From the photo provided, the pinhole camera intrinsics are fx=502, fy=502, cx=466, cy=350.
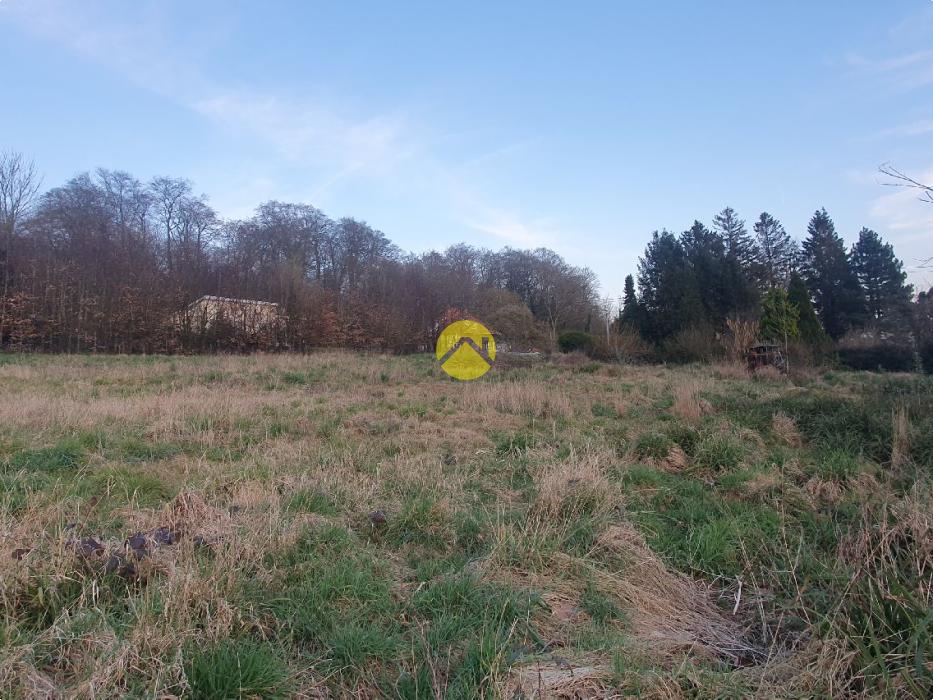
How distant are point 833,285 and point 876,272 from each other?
9.75ft

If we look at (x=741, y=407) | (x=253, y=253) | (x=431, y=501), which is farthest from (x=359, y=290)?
(x=431, y=501)

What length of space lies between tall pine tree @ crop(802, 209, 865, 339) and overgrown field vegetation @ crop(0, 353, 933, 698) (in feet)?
123

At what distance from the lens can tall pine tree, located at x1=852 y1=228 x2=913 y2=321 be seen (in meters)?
35.2

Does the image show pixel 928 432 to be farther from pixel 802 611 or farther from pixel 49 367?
pixel 49 367

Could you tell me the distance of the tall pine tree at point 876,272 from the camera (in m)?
35.2

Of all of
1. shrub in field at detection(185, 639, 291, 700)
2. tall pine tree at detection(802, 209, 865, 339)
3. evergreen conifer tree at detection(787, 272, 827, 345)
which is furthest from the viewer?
tall pine tree at detection(802, 209, 865, 339)

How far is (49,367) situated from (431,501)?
15.1m

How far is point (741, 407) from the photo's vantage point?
28.0ft

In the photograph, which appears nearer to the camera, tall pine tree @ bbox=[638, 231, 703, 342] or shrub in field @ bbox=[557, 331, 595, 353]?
shrub in field @ bbox=[557, 331, 595, 353]

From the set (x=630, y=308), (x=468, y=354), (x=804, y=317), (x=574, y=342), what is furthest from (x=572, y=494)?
(x=630, y=308)

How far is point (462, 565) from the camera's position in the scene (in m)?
2.99

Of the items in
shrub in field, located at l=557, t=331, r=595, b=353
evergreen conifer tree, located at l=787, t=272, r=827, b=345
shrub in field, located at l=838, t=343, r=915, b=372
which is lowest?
shrub in field, located at l=838, t=343, r=915, b=372

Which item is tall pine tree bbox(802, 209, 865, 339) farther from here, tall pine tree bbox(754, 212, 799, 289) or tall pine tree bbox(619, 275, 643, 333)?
tall pine tree bbox(619, 275, 643, 333)

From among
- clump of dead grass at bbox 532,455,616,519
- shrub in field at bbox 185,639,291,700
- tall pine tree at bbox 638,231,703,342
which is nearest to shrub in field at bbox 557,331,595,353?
tall pine tree at bbox 638,231,703,342
